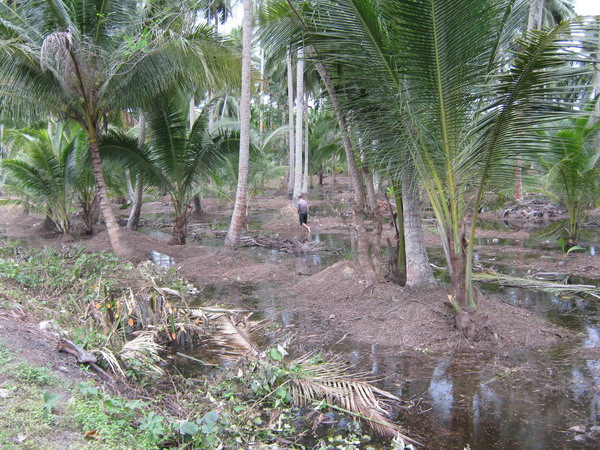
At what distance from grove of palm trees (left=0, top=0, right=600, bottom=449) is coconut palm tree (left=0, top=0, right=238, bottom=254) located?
5 centimetres

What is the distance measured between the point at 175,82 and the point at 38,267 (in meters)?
5.10

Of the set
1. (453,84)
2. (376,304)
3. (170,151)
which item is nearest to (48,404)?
(453,84)

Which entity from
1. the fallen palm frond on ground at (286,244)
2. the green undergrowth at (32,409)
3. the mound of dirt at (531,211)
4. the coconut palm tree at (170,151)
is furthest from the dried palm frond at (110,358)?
the mound of dirt at (531,211)

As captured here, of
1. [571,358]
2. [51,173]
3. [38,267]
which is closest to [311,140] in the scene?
[51,173]

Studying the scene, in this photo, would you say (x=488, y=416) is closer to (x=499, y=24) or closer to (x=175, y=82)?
(x=499, y=24)

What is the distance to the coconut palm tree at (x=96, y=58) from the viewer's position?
9242mm

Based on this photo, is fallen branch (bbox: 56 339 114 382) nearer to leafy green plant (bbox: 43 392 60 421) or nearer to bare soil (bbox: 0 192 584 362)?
leafy green plant (bbox: 43 392 60 421)

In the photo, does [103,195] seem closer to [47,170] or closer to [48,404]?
[47,170]

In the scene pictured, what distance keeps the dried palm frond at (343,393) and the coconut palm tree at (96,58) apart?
6547 mm

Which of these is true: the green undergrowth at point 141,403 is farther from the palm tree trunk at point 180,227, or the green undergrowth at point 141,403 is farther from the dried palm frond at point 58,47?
the palm tree trunk at point 180,227

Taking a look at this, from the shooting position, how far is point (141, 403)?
395 centimetres

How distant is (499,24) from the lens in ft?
18.0

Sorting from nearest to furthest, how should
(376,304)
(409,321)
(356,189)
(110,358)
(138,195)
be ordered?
1. (110,358)
2. (409,321)
3. (376,304)
4. (356,189)
5. (138,195)

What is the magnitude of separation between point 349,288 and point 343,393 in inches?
141
